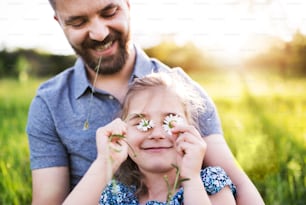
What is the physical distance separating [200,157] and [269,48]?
183cm

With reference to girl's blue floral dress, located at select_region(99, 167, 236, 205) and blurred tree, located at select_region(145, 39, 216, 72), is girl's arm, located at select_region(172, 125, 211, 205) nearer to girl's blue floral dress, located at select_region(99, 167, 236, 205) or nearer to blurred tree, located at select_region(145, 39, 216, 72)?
girl's blue floral dress, located at select_region(99, 167, 236, 205)

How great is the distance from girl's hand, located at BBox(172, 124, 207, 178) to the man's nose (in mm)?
625

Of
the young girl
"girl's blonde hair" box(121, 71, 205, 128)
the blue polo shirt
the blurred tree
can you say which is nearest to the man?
the blue polo shirt

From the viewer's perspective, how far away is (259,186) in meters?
2.69

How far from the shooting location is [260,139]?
292 centimetres

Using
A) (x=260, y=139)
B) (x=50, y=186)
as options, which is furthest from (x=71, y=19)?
(x=260, y=139)

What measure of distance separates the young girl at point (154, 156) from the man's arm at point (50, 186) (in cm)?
31

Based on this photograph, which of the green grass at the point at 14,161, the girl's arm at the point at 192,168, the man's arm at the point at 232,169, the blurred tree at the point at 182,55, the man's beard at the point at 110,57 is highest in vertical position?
the man's beard at the point at 110,57

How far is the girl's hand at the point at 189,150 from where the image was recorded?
1.87 meters

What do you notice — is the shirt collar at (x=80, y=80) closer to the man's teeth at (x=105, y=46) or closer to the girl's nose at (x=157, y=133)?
the man's teeth at (x=105, y=46)

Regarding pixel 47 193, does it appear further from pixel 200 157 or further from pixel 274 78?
pixel 274 78

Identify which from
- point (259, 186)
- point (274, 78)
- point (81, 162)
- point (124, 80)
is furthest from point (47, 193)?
point (274, 78)

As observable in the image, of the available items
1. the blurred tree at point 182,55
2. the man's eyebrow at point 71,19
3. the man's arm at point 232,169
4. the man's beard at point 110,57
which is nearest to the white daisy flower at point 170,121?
the man's arm at point 232,169

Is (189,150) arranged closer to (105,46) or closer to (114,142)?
(114,142)
